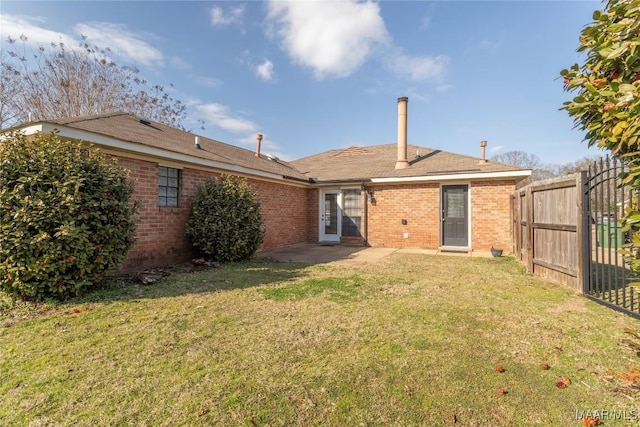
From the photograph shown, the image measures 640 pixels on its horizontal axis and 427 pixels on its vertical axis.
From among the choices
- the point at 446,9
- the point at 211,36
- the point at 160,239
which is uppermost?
the point at 211,36

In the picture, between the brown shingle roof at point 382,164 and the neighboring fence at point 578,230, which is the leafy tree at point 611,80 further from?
the brown shingle roof at point 382,164

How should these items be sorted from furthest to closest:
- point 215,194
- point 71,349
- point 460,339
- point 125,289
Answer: point 215,194 → point 125,289 → point 460,339 → point 71,349

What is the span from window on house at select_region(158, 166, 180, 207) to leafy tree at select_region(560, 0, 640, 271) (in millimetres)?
7739

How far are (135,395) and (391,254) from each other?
858 cm

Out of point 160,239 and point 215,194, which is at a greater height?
point 215,194

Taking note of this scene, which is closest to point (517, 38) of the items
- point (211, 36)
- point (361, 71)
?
point (361, 71)

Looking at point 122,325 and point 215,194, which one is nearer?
point 122,325

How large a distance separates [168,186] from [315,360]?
644 centimetres

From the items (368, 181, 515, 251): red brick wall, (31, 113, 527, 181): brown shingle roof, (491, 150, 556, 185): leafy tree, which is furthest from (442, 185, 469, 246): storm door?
(491, 150, 556, 185): leafy tree

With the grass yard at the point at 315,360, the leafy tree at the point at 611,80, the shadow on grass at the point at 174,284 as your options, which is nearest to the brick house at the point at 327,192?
the shadow on grass at the point at 174,284

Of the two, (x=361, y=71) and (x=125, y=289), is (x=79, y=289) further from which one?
(x=361, y=71)

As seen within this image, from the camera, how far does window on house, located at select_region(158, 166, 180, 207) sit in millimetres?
7377

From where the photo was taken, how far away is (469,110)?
44.3ft

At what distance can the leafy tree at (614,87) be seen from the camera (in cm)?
186
